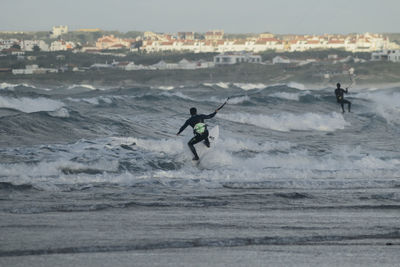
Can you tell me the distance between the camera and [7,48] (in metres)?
162

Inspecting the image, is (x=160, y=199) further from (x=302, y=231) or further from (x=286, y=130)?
(x=286, y=130)

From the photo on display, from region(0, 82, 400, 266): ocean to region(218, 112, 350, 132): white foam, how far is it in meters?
7.72

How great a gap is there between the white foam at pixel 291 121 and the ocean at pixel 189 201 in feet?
25.3

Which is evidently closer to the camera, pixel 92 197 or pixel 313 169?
pixel 92 197

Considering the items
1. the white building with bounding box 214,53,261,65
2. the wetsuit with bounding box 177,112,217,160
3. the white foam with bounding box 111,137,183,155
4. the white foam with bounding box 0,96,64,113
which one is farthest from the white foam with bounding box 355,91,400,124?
the white building with bounding box 214,53,261,65

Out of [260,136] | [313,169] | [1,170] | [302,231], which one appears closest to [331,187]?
[313,169]

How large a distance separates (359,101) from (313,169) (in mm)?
35584

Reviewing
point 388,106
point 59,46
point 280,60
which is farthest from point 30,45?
point 388,106

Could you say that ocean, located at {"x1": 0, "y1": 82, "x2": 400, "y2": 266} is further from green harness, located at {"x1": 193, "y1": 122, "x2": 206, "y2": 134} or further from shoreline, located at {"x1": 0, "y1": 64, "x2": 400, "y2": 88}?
shoreline, located at {"x1": 0, "y1": 64, "x2": 400, "y2": 88}

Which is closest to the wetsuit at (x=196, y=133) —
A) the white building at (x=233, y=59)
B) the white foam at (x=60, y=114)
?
the white foam at (x=60, y=114)

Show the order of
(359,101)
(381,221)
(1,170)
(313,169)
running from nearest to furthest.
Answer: (381,221), (1,170), (313,169), (359,101)

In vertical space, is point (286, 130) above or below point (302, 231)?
below

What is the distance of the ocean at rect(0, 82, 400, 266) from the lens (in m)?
8.00

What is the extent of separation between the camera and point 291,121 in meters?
32.3
